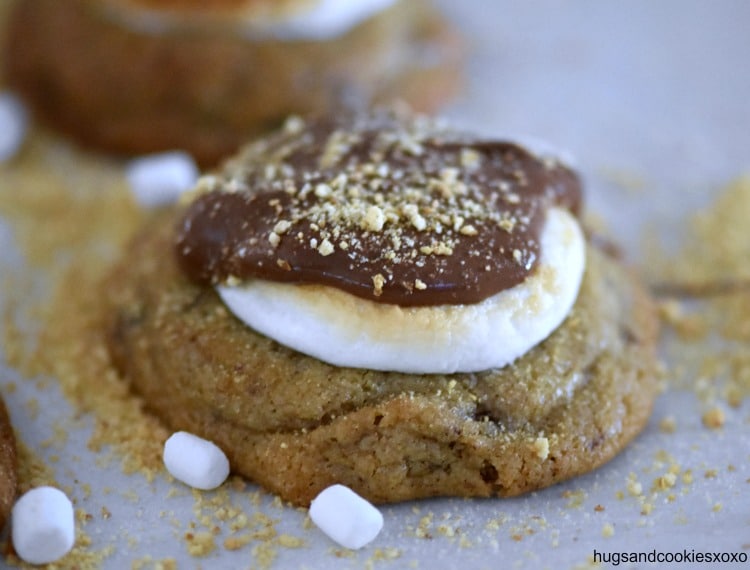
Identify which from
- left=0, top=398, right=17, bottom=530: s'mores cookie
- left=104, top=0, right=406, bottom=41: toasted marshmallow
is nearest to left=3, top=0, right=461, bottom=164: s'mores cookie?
left=104, top=0, right=406, bottom=41: toasted marshmallow

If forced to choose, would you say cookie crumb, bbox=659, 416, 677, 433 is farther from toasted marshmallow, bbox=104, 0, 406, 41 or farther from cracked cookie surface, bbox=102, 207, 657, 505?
toasted marshmallow, bbox=104, 0, 406, 41

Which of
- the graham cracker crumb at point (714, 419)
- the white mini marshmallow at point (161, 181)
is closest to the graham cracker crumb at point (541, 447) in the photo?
the graham cracker crumb at point (714, 419)

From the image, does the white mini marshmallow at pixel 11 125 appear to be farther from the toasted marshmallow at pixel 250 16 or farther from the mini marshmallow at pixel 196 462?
the mini marshmallow at pixel 196 462

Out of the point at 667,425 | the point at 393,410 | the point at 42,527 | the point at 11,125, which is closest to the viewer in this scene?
the point at 42,527

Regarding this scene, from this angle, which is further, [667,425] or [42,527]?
[667,425]

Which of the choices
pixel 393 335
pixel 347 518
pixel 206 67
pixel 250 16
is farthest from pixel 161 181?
pixel 347 518

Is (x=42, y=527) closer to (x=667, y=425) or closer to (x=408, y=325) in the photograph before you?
(x=408, y=325)
